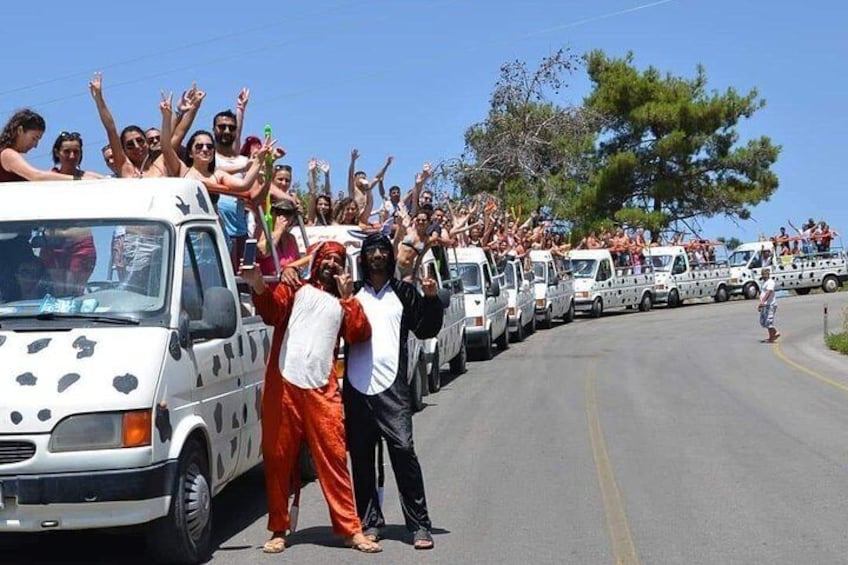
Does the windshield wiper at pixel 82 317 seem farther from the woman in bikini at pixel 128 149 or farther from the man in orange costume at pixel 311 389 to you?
the woman in bikini at pixel 128 149

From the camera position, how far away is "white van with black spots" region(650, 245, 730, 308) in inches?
1762

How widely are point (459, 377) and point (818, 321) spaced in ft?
61.9

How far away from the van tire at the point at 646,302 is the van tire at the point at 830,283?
31.3 feet

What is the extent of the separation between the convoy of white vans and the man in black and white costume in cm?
31

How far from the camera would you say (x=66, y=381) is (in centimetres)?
670

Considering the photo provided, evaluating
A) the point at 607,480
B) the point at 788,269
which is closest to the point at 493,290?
the point at 607,480

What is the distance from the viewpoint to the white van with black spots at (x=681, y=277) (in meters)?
44.8

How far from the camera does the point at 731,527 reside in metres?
8.55

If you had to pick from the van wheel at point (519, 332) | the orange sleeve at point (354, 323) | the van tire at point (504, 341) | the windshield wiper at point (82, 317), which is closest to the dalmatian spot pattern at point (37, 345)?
the windshield wiper at point (82, 317)

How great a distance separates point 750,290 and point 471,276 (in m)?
28.6

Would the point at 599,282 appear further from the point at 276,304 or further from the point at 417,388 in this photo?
the point at 276,304

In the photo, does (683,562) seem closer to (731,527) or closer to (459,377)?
(731,527)

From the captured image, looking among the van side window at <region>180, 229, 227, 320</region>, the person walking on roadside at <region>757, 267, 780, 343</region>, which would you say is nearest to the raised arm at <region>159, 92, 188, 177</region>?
the van side window at <region>180, 229, 227, 320</region>

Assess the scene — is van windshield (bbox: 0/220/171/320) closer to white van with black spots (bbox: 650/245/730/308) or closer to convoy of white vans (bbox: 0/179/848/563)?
convoy of white vans (bbox: 0/179/848/563)
